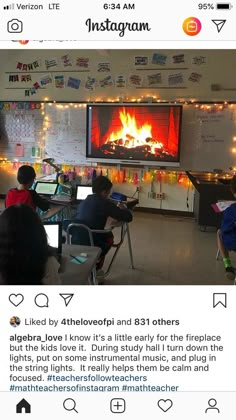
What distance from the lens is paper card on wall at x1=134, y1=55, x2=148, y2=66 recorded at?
4798mm

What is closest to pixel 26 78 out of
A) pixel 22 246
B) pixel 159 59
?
pixel 159 59

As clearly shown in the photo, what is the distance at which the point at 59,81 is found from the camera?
17.2 ft

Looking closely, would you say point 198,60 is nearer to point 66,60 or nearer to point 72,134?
point 66,60

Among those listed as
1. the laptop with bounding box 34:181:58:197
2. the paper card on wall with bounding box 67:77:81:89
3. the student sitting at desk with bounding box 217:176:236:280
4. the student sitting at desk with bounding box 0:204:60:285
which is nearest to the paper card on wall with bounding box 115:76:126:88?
the paper card on wall with bounding box 67:77:81:89

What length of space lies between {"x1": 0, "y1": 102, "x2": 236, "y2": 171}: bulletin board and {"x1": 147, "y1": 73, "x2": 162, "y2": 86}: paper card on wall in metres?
0.53

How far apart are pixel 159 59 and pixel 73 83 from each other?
4.22 ft

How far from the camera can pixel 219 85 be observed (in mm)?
4590
